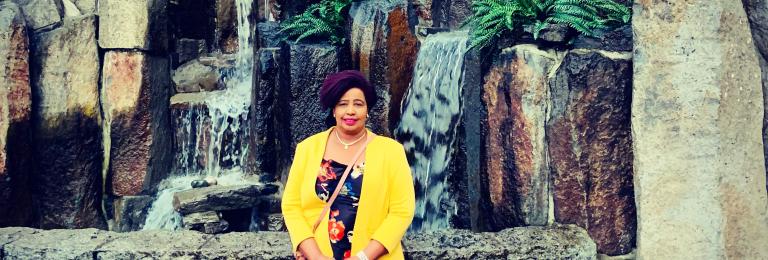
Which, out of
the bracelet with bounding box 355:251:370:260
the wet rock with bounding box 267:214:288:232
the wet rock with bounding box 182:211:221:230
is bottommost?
the wet rock with bounding box 267:214:288:232

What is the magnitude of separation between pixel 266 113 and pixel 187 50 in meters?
1.84

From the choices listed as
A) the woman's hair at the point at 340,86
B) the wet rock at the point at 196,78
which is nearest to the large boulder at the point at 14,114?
the wet rock at the point at 196,78

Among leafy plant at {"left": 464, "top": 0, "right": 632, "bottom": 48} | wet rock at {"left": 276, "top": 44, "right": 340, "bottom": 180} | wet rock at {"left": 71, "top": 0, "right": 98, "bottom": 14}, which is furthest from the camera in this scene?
wet rock at {"left": 71, "top": 0, "right": 98, "bottom": 14}

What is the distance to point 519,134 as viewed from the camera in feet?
13.4

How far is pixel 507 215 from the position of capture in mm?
4250

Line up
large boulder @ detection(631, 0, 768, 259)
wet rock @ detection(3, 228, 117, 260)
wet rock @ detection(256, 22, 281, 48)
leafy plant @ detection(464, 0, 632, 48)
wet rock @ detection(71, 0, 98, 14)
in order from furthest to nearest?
wet rock @ detection(256, 22, 281, 48)
wet rock @ detection(71, 0, 98, 14)
wet rock @ detection(3, 228, 117, 260)
leafy plant @ detection(464, 0, 632, 48)
large boulder @ detection(631, 0, 768, 259)

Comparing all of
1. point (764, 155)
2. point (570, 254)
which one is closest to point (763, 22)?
point (764, 155)

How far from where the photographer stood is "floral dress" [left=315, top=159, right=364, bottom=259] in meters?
2.90

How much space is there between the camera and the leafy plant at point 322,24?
6.94 meters

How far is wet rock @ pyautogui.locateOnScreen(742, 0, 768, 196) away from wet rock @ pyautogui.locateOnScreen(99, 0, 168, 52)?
5971 millimetres

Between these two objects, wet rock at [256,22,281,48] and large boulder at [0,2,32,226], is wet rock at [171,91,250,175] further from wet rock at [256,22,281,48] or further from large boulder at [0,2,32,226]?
large boulder at [0,2,32,226]

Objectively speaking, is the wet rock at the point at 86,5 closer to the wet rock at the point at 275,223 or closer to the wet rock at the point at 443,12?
the wet rock at the point at 275,223

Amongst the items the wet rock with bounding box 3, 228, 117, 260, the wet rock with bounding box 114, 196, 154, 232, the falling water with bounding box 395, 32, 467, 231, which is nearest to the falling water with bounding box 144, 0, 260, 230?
the wet rock with bounding box 114, 196, 154, 232

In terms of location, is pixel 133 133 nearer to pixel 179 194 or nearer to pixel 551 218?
pixel 179 194
